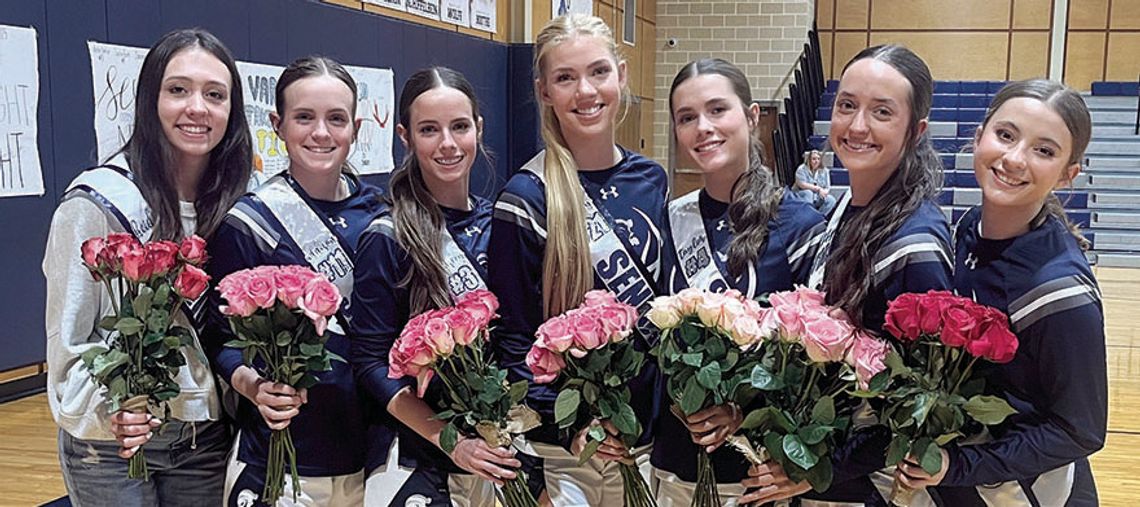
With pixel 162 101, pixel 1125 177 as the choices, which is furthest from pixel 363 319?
pixel 1125 177

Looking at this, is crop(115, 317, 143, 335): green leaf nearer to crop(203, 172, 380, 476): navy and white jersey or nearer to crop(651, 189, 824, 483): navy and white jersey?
crop(203, 172, 380, 476): navy and white jersey

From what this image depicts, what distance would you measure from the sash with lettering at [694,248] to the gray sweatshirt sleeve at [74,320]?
3.52ft

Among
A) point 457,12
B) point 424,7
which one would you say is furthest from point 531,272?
point 457,12

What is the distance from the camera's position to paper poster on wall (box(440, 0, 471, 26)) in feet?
25.2

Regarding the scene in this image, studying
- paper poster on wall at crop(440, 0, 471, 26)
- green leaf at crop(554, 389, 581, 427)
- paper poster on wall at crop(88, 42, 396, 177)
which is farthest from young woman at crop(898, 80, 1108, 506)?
paper poster on wall at crop(440, 0, 471, 26)

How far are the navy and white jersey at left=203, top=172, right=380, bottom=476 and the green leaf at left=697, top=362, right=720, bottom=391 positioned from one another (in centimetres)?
73

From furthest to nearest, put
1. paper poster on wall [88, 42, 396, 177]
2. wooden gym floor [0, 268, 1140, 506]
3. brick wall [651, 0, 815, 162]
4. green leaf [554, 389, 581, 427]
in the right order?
brick wall [651, 0, 815, 162] < paper poster on wall [88, 42, 396, 177] < wooden gym floor [0, 268, 1140, 506] < green leaf [554, 389, 581, 427]

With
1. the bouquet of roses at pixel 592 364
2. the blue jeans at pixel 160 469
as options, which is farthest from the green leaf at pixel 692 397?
the blue jeans at pixel 160 469

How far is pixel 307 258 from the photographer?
184cm

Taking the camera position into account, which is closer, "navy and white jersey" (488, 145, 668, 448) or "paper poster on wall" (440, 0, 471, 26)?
"navy and white jersey" (488, 145, 668, 448)

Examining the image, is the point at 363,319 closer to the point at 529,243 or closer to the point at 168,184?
the point at 529,243

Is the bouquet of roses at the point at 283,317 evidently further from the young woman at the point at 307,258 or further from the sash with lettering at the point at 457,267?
the sash with lettering at the point at 457,267

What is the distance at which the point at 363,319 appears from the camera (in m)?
1.78

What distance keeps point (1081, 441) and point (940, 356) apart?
0.28 m
